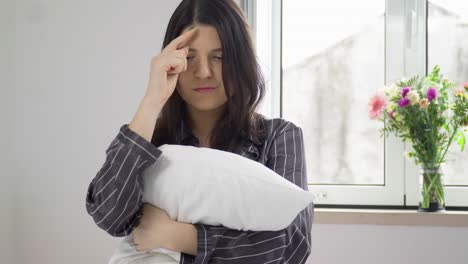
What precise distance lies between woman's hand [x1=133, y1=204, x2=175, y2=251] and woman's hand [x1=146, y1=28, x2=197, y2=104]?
0.24 meters

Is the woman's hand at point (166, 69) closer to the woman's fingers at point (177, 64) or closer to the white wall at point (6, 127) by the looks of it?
the woman's fingers at point (177, 64)

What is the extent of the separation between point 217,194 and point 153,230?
14cm

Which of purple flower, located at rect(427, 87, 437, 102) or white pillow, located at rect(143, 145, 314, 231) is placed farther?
purple flower, located at rect(427, 87, 437, 102)

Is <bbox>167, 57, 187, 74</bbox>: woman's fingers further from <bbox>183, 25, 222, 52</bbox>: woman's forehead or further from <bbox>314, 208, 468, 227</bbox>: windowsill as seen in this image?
<bbox>314, 208, 468, 227</bbox>: windowsill

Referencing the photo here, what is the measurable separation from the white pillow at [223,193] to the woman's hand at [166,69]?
169 mm

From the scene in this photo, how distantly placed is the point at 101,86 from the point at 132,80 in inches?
5.6

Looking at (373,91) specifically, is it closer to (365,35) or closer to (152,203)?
(365,35)

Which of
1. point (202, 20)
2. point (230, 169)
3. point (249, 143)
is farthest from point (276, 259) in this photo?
point (202, 20)

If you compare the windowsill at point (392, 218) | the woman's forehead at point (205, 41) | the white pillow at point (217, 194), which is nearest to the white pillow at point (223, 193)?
the white pillow at point (217, 194)

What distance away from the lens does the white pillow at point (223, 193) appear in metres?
1.08

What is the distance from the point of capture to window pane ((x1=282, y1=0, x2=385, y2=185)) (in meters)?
2.67

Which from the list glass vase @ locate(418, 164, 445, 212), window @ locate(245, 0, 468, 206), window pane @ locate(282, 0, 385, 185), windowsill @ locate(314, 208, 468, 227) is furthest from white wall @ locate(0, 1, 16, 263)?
glass vase @ locate(418, 164, 445, 212)

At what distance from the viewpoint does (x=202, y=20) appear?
4.29 feet

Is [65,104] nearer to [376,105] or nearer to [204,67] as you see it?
[376,105]
